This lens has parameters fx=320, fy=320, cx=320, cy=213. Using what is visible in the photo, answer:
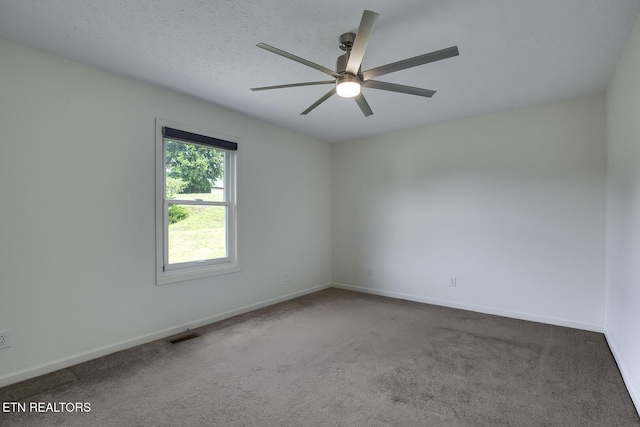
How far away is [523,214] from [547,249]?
17.7 inches

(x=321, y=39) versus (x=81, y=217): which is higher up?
(x=321, y=39)

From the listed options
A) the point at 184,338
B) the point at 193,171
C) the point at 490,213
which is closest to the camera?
the point at 184,338

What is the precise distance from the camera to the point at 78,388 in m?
2.24

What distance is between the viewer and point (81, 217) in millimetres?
2652

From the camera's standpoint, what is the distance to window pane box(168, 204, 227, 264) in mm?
3381

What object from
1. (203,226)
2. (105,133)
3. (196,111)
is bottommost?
(203,226)

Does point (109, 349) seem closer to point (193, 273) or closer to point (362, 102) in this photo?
point (193, 273)

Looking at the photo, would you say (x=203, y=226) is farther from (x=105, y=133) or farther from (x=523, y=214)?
(x=523, y=214)

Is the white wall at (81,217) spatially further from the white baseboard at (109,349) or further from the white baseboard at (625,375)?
the white baseboard at (625,375)

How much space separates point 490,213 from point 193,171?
3.55 metres

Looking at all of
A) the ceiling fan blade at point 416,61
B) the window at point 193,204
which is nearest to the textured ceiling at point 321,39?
the ceiling fan blade at point 416,61

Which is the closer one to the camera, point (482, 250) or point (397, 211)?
point (482, 250)

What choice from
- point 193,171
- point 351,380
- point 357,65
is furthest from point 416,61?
point 193,171

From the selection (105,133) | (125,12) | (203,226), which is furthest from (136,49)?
(203,226)
